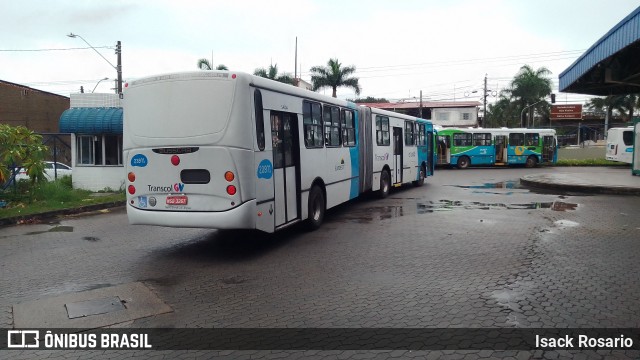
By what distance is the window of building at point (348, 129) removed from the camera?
39.6 ft

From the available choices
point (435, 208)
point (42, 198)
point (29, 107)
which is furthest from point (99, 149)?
point (29, 107)

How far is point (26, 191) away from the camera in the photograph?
15453 millimetres

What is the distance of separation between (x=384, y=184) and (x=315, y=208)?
6022mm

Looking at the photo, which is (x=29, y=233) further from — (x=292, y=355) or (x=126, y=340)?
(x=292, y=355)

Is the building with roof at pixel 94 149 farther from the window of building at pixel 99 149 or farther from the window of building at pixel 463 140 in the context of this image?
the window of building at pixel 463 140

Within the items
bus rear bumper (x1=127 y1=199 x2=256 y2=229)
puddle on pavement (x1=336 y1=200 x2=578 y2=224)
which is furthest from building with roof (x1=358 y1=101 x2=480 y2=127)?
bus rear bumper (x1=127 y1=199 x2=256 y2=229)

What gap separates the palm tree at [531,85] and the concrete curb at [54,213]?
4524cm

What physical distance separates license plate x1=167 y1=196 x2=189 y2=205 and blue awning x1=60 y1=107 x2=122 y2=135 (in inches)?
457

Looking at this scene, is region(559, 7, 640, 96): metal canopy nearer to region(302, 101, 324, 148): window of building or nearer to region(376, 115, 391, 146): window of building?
region(376, 115, 391, 146): window of building

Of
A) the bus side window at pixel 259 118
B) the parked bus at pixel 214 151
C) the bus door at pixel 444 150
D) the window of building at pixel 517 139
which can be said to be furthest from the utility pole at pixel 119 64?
the window of building at pixel 517 139

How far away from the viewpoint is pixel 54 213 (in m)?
13.4

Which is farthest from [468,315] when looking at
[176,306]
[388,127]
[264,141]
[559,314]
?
[388,127]

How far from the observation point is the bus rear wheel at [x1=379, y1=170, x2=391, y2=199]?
15605 millimetres

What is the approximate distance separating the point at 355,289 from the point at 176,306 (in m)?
2.12
